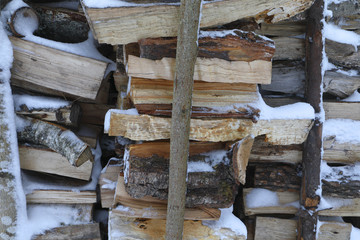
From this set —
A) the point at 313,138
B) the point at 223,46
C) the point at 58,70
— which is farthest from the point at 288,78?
the point at 58,70

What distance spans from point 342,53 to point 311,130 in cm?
63

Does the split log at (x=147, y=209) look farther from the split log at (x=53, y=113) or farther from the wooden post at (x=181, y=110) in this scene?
the split log at (x=53, y=113)

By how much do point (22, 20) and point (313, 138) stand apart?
2164 mm

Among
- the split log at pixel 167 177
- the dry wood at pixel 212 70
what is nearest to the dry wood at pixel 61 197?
the split log at pixel 167 177

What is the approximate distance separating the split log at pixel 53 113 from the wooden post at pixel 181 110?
91 cm

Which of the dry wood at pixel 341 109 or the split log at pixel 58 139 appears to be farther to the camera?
the dry wood at pixel 341 109

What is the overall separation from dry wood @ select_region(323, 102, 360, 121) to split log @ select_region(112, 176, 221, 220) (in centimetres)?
112

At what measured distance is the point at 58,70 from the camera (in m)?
2.39

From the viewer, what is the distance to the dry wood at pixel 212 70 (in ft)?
6.37

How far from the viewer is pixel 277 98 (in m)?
2.56

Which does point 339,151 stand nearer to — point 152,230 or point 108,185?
point 152,230

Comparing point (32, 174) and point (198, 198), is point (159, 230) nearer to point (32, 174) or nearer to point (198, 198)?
point (198, 198)

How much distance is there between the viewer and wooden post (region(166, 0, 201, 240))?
1745 mm

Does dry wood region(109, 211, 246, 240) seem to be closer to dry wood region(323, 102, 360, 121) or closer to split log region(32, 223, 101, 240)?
split log region(32, 223, 101, 240)
